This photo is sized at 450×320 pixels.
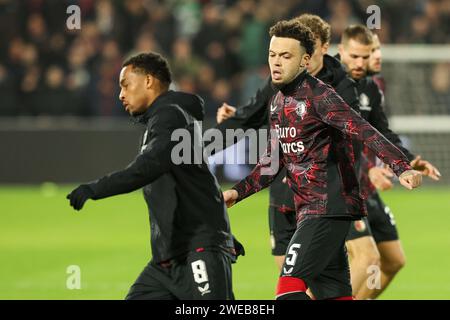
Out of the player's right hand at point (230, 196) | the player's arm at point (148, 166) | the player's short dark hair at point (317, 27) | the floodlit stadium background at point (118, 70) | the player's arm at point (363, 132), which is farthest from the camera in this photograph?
the floodlit stadium background at point (118, 70)

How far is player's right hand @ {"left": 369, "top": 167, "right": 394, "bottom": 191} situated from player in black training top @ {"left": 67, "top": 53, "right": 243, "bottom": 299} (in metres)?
2.35

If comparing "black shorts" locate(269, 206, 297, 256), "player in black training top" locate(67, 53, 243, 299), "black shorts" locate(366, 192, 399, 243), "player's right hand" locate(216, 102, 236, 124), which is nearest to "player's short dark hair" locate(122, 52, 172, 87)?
"player in black training top" locate(67, 53, 243, 299)

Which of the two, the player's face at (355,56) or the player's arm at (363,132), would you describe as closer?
the player's arm at (363,132)

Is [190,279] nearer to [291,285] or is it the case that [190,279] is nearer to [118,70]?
[291,285]

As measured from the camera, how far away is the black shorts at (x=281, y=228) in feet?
24.7

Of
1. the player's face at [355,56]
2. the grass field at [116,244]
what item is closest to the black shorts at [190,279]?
the player's face at [355,56]

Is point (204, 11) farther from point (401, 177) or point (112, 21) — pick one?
point (401, 177)

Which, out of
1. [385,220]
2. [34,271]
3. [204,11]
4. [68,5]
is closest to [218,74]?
[204,11]

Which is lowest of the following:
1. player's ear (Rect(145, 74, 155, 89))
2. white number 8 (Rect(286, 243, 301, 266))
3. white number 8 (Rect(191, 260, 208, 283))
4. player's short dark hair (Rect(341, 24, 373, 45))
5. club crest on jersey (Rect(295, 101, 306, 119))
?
white number 8 (Rect(191, 260, 208, 283))

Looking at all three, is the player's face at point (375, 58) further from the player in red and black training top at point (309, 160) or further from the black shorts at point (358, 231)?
the player in red and black training top at point (309, 160)

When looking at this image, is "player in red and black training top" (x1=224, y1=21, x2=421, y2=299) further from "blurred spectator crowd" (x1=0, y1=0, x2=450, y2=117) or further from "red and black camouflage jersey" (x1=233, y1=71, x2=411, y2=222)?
"blurred spectator crowd" (x1=0, y1=0, x2=450, y2=117)

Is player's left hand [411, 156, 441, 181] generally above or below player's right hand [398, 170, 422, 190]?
above

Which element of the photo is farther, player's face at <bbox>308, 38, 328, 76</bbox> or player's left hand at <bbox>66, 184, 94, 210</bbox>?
player's face at <bbox>308, 38, 328, 76</bbox>

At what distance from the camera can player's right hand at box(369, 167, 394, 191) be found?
8172mm
